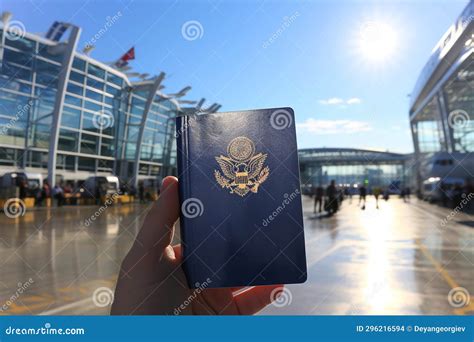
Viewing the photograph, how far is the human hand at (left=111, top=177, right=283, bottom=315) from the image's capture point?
3.36 feet

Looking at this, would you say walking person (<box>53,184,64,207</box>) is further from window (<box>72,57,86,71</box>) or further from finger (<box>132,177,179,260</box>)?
finger (<box>132,177,179,260</box>)

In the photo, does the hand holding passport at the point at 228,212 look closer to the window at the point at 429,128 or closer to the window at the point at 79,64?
the window at the point at 79,64

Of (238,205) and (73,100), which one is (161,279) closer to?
(238,205)

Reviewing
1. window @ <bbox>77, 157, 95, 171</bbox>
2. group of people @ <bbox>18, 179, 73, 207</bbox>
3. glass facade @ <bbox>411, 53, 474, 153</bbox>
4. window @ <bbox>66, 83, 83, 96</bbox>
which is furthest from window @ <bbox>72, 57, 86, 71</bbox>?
glass facade @ <bbox>411, 53, 474, 153</bbox>

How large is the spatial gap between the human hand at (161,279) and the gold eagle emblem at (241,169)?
139 mm

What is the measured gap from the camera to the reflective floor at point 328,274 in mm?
4168

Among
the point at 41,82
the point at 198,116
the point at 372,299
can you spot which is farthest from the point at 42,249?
the point at 41,82

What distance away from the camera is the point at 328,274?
5.58m

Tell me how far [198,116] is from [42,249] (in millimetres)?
8030

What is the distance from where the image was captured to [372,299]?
4.37 m

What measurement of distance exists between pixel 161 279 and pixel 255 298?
298 millimetres

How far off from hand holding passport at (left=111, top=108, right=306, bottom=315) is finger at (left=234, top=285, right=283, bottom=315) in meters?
0.08

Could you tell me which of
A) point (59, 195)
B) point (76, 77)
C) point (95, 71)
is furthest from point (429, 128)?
point (59, 195)

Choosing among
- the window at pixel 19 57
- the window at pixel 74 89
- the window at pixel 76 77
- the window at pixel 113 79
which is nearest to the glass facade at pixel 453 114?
the window at pixel 113 79
